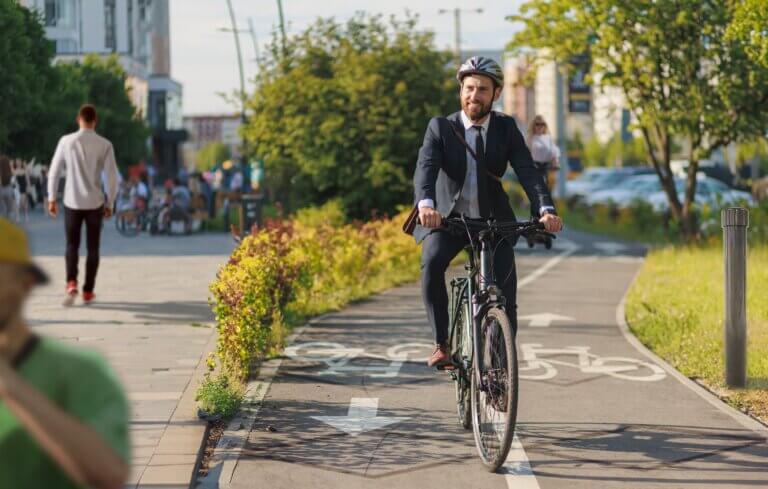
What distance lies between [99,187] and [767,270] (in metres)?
7.94

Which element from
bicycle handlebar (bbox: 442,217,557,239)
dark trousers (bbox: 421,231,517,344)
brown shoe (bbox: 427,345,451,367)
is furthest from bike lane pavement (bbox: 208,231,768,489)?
bicycle handlebar (bbox: 442,217,557,239)

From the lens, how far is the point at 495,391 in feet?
21.5

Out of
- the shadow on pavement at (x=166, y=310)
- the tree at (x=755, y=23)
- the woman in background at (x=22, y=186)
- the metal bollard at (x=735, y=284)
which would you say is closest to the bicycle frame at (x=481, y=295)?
the metal bollard at (x=735, y=284)

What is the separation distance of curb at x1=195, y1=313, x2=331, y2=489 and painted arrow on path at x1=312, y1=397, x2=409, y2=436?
441mm

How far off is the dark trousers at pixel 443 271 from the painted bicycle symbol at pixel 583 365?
2.40 metres

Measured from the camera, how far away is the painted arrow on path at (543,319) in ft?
43.3

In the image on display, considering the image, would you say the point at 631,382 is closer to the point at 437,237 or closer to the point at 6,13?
the point at 437,237

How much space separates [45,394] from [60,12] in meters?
12.8

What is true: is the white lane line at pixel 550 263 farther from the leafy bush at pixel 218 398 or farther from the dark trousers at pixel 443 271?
the dark trousers at pixel 443 271

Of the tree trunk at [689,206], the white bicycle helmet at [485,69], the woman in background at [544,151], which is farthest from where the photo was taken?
the tree trunk at [689,206]

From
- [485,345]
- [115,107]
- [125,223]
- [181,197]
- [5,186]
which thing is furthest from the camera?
[115,107]

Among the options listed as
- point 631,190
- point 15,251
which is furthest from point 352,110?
point 631,190

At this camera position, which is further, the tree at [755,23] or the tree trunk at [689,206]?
the tree trunk at [689,206]

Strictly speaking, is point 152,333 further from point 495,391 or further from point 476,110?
point 495,391
